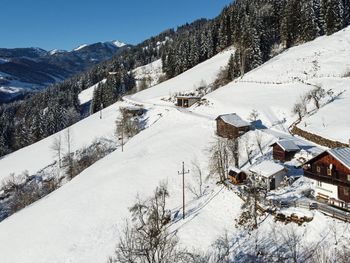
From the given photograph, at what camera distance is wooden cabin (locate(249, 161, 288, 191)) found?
43000 mm

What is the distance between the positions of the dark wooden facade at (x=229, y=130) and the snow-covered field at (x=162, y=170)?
2.42 m

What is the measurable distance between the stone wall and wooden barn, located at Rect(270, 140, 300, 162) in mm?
4869

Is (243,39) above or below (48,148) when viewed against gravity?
above

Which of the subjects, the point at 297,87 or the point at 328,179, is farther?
the point at 297,87

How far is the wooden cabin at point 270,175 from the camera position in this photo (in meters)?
43.0

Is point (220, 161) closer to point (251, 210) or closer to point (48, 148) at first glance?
point (251, 210)

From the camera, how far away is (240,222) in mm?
38031

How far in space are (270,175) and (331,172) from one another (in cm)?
800

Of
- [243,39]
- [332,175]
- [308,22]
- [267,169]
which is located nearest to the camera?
[332,175]

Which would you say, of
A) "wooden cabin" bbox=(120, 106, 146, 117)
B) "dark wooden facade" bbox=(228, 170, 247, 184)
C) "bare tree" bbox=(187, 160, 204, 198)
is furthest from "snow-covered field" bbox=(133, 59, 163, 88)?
"dark wooden facade" bbox=(228, 170, 247, 184)

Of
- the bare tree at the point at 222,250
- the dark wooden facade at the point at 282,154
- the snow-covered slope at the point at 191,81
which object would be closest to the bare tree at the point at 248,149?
the dark wooden facade at the point at 282,154

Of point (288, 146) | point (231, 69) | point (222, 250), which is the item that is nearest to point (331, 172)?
point (222, 250)

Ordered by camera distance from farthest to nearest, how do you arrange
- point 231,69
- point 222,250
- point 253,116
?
point 231,69
point 253,116
point 222,250

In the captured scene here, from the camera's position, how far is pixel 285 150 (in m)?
49.1
